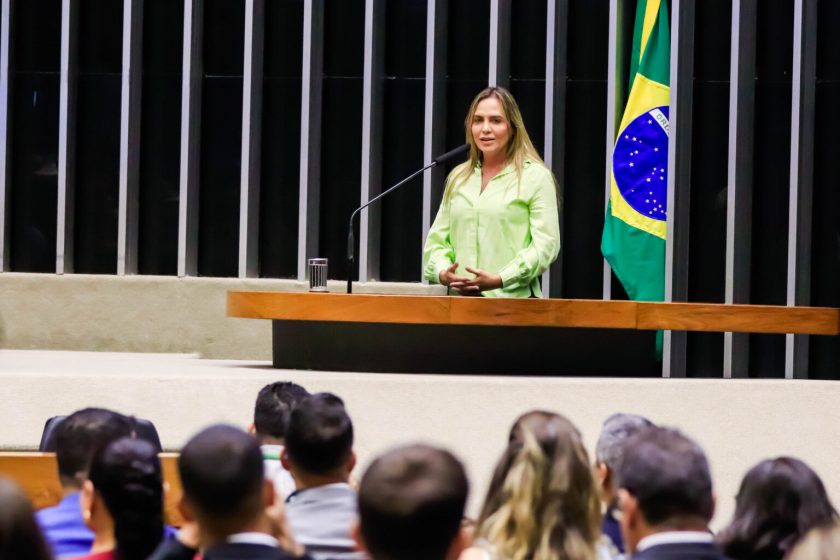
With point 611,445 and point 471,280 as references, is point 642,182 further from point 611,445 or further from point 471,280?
point 611,445

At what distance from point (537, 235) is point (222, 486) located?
3.33 metres

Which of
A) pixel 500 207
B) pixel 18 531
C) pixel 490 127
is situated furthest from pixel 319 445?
pixel 490 127

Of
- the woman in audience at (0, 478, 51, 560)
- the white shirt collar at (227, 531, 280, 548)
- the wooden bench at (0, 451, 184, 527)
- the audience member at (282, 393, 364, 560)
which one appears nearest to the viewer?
the woman in audience at (0, 478, 51, 560)

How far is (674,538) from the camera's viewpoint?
2.39 m

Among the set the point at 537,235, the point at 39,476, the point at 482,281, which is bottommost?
the point at 39,476

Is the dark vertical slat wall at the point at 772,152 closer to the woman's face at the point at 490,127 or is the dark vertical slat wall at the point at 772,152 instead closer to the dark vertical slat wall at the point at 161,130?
the dark vertical slat wall at the point at 161,130

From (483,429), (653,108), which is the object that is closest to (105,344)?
(653,108)

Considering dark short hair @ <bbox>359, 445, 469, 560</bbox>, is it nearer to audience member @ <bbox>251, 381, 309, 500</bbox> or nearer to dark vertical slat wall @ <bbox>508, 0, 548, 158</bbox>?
audience member @ <bbox>251, 381, 309, 500</bbox>

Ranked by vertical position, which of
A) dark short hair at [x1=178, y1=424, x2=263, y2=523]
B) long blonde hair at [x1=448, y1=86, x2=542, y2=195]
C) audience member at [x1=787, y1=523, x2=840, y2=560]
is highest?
long blonde hair at [x1=448, y1=86, x2=542, y2=195]

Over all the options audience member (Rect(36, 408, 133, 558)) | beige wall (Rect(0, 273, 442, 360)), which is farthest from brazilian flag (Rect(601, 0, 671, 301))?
audience member (Rect(36, 408, 133, 558))

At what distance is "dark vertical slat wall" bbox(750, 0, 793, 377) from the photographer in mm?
10055

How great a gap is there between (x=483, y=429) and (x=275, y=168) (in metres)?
4.99

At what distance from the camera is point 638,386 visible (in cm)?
539

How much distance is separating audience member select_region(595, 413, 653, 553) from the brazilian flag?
6.11 metres
